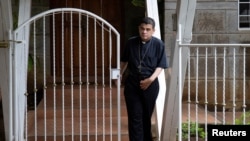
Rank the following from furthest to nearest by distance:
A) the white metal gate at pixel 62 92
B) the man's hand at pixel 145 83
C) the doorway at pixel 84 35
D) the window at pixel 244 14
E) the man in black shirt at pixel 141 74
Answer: the doorway at pixel 84 35, the window at pixel 244 14, the white metal gate at pixel 62 92, the man in black shirt at pixel 141 74, the man's hand at pixel 145 83

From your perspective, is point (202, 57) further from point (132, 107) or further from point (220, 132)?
point (220, 132)

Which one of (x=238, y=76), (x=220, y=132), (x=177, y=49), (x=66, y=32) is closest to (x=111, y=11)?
(x=66, y=32)

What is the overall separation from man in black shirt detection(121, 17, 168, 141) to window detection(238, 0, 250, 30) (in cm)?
464

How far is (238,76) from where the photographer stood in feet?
30.9

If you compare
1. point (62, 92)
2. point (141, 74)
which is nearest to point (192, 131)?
point (141, 74)

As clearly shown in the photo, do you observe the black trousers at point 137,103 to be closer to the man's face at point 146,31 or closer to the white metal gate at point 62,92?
the white metal gate at point 62,92

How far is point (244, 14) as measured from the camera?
9.58 meters

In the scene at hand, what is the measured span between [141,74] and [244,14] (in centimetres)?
494

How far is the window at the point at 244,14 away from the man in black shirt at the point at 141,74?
15.2 feet

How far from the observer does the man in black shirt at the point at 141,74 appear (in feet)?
17.6

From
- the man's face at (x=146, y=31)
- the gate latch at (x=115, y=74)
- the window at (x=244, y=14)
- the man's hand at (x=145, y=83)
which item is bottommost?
the man's hand at (x=145, y=83)

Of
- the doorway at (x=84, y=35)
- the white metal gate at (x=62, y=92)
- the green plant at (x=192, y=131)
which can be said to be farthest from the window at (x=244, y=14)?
the green plant at (x=192, y=131)

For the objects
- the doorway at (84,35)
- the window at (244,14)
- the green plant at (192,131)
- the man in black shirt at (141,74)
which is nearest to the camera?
the man in black shirt at (141,74)

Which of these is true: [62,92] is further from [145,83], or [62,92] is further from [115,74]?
[145,83]
